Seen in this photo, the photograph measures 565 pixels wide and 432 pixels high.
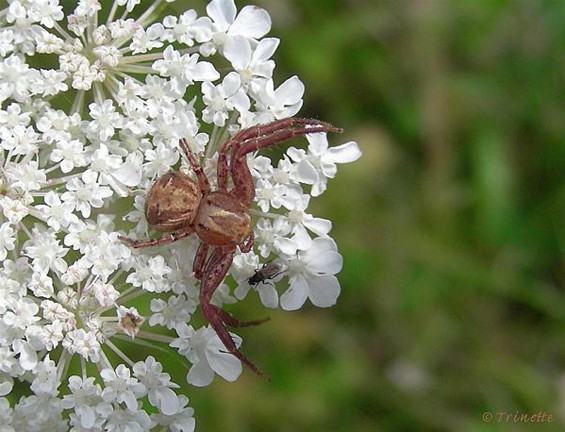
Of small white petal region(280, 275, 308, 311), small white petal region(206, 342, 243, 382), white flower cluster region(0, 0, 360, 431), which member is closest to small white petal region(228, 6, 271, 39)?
white flower cluster region(0, 0, 360, 431)

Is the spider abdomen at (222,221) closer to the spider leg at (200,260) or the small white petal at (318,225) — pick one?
the spider leg at (200,260)

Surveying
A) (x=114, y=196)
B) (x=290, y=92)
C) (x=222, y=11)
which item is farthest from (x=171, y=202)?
(x=222, y=11)

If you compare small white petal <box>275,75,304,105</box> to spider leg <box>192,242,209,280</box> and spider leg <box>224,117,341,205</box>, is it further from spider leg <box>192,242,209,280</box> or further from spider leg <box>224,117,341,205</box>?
spider leg <box>192,242,209,280</box>

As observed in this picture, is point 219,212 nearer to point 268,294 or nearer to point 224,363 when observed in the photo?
point 268,294

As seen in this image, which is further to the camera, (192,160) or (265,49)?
(265,49)

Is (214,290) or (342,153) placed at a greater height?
(342,153)
